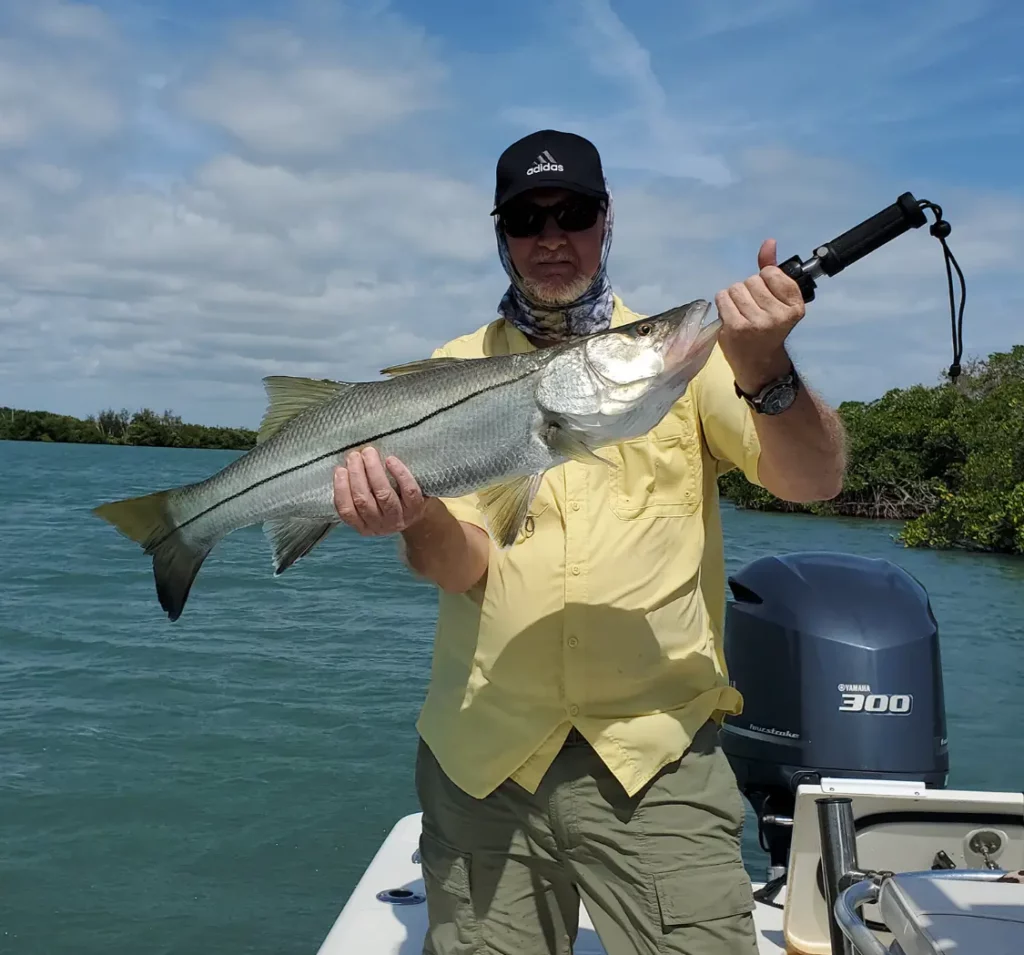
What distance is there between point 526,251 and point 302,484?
3.13 ft

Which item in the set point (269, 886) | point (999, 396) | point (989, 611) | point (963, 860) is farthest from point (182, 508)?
point (999, 396)

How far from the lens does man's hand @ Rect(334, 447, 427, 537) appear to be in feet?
8.59

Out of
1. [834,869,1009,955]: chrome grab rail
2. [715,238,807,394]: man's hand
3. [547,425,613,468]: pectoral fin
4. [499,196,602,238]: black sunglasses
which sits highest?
[499,196,602,238]: black sunglasses

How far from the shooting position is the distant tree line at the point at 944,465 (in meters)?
26.7

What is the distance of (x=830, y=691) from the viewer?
147 inches

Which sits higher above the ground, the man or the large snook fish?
the large snook fish

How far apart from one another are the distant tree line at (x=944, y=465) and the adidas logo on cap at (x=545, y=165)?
83.9 feet

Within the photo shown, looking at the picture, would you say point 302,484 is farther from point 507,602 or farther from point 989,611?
point 989,611

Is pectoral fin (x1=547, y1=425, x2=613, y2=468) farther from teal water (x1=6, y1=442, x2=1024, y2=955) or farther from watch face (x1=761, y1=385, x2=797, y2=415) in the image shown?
teal water (x1=6, y1=442, x2=1024, y2=955)

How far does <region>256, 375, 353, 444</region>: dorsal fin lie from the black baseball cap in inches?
30.1

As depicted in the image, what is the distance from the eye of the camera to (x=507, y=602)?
8.84ft

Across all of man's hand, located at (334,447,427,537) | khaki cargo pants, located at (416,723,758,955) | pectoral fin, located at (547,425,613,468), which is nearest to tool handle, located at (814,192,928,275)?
pectoral fin, located at (547,425,613,468)

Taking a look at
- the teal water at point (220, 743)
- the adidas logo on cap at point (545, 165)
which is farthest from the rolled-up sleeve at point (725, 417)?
the teal water at point (220, 743)

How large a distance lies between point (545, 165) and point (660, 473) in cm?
96
